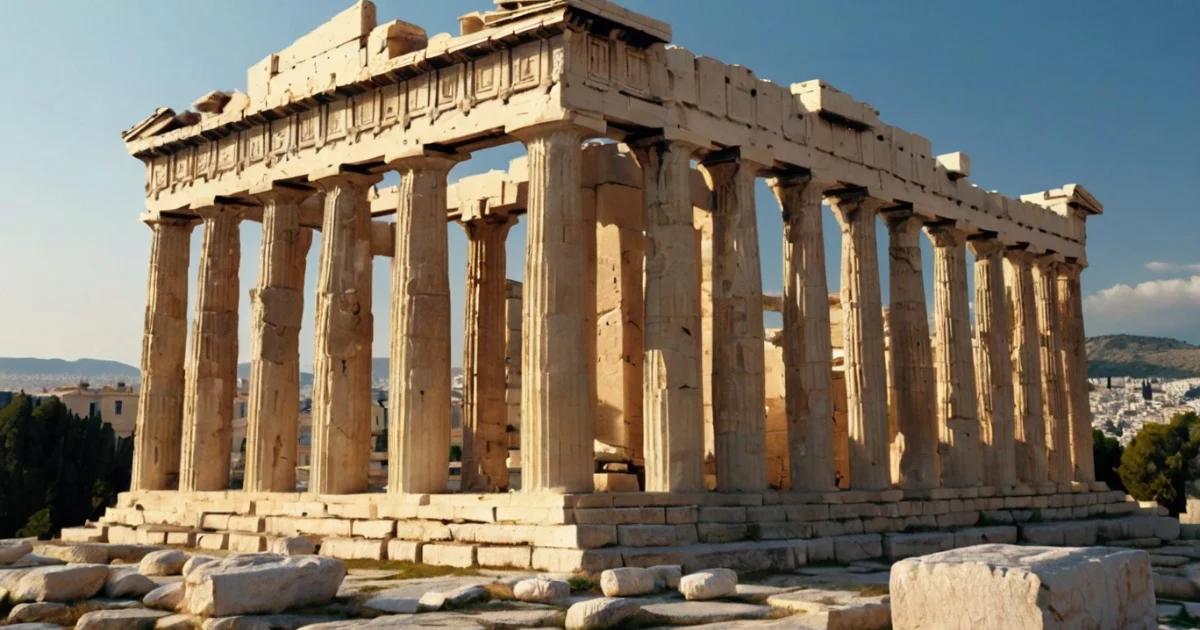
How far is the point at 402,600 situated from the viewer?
40.2 feet

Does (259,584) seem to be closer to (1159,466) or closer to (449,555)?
(449,555)

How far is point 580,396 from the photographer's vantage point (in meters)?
17.4

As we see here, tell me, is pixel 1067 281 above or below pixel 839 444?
above

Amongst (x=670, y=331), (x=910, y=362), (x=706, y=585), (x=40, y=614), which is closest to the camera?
(x=40, y=614)

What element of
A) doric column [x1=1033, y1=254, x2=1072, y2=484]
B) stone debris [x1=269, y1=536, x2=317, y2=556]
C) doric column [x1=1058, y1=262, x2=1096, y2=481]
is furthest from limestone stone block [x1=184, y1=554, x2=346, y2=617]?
doric column [x1=1058, y1=262, x2=1096, y2=481]

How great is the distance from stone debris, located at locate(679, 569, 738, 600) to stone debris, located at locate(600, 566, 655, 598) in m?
0.39

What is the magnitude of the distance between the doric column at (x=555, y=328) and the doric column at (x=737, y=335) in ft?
9.47

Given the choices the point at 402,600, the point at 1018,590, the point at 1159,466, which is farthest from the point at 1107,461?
the point at 1018,590

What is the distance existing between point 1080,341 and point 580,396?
1871 cm

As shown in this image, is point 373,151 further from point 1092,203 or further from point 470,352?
point 1092,203

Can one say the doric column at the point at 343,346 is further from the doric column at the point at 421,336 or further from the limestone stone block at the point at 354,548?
the limestone stone block at the point at 354,548

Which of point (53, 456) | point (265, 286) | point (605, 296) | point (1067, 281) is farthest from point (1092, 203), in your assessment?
point (53, 456)

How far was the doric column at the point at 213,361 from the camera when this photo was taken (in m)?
23.0

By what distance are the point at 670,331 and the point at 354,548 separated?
5.85 metres
